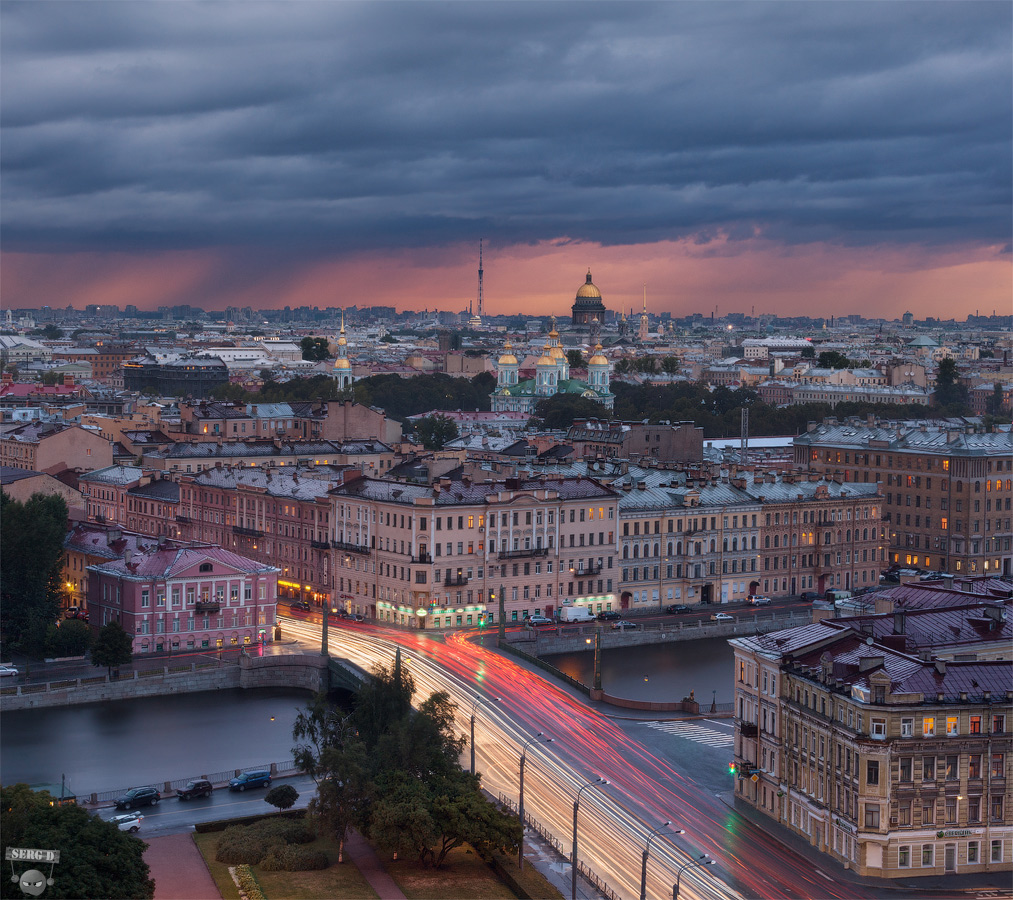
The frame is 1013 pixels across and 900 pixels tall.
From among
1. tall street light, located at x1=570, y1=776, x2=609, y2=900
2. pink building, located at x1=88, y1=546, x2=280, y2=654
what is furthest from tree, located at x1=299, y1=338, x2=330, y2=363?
tall street light, located at x1=570, y1=776, x2=609, y2=900

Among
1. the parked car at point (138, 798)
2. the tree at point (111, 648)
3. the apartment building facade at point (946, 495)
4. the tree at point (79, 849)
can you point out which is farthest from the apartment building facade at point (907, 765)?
the apartment building facade at point (946, 495)

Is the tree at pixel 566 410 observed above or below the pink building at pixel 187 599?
above

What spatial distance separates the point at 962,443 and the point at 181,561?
32.0 m

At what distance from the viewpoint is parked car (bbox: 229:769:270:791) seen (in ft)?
115

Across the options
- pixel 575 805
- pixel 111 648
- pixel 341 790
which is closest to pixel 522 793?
pixel 575 805

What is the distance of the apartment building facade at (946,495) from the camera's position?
62625 mm

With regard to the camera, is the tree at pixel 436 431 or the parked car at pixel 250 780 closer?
the parked car at pixel 250 780

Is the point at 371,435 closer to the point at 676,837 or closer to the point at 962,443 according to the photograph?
the point at 962,443

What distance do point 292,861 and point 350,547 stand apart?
2296 centimetres

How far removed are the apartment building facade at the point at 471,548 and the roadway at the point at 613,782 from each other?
4531 mm

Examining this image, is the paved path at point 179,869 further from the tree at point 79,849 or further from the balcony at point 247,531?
the balcony at point 247,531

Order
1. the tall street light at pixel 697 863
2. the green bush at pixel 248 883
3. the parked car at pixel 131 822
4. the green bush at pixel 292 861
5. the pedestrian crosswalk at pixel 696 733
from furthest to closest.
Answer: the pedestrian crosswalk at pixel 696 733 < the parked car at pixel 131 822 < the green bush at pixel 292 861 < the green bush at pixel 248 883 < the tall street light at pixel 697 863

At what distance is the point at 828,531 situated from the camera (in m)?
58.2

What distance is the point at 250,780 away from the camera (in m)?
35.1
